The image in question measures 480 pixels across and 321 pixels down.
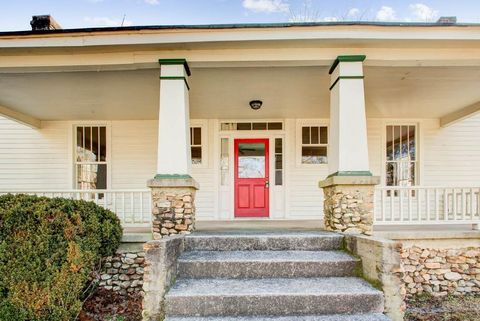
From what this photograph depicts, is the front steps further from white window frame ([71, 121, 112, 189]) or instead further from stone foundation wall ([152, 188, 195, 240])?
white window frame ([71, 121, 112, 189])

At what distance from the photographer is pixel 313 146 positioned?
7.85 metres

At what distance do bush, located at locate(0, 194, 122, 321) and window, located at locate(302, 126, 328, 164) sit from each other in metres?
5.20

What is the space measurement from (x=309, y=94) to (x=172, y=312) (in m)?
4.66

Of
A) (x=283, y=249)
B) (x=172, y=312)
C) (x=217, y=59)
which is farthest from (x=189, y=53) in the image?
(x=172, y=312)

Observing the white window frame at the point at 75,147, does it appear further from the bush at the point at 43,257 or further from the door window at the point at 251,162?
the bush at the point at 43,257

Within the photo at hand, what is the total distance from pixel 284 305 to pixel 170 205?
6.60 feet

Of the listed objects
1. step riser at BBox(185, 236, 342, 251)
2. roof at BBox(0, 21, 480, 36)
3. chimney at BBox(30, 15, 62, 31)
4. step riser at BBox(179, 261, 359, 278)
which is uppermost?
chimney at BBox(30, 15, 62, 31)

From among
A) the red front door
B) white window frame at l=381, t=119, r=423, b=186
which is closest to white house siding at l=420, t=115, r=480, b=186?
white window frame at l=381, t=119, r=423, b=186

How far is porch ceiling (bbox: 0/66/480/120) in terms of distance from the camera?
530cm

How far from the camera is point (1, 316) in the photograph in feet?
11.2

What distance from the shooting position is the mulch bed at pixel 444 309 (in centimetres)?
417

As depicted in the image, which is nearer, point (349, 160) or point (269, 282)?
point (269, 282)

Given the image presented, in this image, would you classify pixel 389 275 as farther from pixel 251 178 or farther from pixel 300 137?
pixel 300 137

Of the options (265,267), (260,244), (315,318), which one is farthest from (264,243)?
(315,318)
